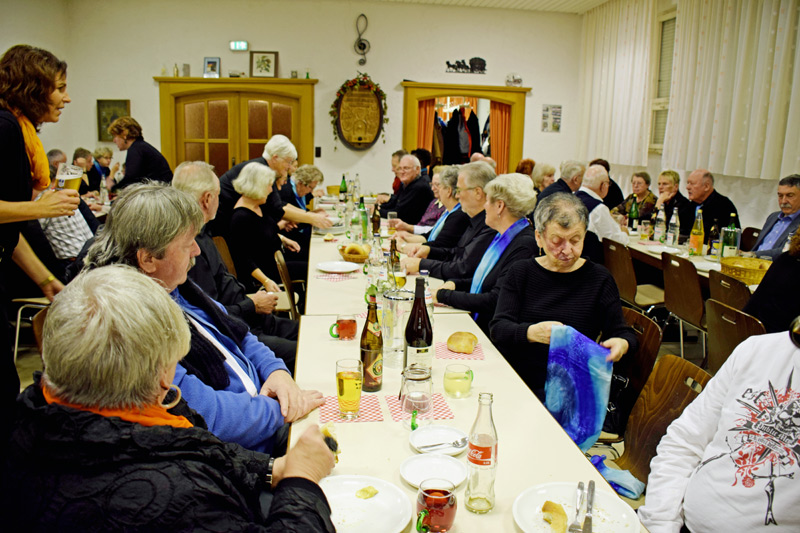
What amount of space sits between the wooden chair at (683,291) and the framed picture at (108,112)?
8.07 m

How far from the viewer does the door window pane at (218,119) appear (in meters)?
9.43

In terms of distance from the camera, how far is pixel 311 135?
9578mm

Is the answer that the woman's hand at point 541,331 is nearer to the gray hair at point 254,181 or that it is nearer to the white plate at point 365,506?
the white plate at point 365,506

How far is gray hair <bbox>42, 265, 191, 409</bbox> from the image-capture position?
1.09m

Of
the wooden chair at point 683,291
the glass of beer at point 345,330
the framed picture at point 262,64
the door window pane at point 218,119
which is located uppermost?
the framed picture at point 262,64

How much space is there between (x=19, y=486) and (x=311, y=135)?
29.3ft

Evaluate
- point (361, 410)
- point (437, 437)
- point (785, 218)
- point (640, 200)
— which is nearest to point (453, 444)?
point (437, 437)

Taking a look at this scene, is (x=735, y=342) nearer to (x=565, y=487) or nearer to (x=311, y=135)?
(x=565, y=487)

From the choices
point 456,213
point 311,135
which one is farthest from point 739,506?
point 311,135

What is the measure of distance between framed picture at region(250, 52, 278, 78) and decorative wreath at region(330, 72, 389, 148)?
1054 millimetres

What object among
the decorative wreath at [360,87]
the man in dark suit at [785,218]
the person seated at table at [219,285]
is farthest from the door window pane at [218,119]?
the man in dark suit at [785,218]

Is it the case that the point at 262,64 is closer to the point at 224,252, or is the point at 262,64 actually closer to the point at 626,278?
the point at 224,252

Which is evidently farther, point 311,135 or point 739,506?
point 311,135

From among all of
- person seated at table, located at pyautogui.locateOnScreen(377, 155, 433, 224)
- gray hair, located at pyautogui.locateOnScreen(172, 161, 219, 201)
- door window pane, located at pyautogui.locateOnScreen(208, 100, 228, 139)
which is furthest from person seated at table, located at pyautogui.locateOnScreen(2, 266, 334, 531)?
door window pane, located at pyautogui.locateOnScreen(208, 100, 228, 139)
